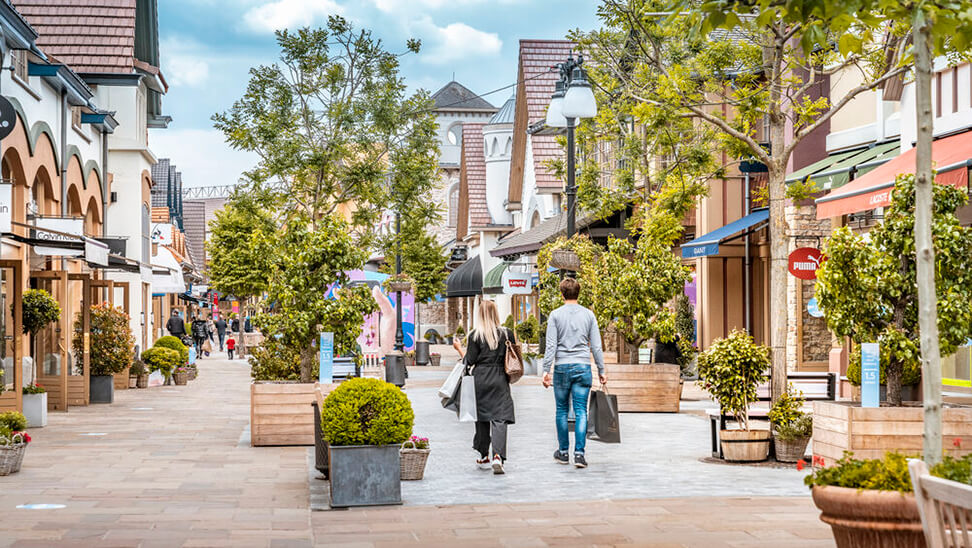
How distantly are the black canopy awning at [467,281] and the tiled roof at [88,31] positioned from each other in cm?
2467

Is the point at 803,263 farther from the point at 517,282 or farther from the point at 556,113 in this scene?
the point at 517,282

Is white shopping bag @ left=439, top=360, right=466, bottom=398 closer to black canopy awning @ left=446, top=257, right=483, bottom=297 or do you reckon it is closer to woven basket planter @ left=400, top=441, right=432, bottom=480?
woven basket planter @ left=400, top=441, right=432, bottom=480

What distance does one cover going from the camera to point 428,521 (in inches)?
359

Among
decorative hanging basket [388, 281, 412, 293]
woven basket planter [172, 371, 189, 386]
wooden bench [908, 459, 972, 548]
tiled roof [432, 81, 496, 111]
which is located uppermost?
tiled roof [432, 81, 496, 111]

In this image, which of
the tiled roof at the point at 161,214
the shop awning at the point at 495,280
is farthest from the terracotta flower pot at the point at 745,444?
the tiled roof at the point at 161,214

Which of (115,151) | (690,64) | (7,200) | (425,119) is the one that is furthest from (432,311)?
(7,200)

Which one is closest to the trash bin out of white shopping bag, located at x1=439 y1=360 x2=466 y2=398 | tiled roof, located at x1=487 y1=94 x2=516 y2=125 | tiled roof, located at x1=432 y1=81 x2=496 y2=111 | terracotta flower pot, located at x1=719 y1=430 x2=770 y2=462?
tiled roof, located at x1=487 y1=94 x2=516 y2=125

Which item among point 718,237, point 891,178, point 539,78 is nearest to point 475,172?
point 539,78

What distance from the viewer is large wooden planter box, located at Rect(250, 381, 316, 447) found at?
47.5 ft

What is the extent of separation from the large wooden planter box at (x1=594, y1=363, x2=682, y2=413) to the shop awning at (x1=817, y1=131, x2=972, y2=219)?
198 inches

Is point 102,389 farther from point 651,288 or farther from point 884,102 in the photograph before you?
point 884,102

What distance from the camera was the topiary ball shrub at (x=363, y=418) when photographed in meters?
9.87

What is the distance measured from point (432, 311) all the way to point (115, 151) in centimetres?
4308

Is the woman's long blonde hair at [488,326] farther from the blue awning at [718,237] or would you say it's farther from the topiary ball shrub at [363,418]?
the blue awning at [718,237]
